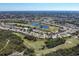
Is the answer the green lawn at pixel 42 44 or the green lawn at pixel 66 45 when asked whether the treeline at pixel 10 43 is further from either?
the green lawn at pixel 66 45

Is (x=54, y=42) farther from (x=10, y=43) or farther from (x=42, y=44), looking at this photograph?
(x=10, y=43)

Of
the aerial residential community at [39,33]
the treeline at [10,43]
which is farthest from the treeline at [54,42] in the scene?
the treeline at [10,43]

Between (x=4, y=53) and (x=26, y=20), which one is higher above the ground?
(x=26, y=20)

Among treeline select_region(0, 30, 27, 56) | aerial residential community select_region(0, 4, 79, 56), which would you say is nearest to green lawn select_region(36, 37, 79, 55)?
aerial residential community select_region(0, 4, 79, 56)

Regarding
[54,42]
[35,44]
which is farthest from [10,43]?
[54,42]

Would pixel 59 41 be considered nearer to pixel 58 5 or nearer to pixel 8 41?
pixel 58 5

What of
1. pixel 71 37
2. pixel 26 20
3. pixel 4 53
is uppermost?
pixel 26 20

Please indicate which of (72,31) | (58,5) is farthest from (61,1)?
(72,31)
